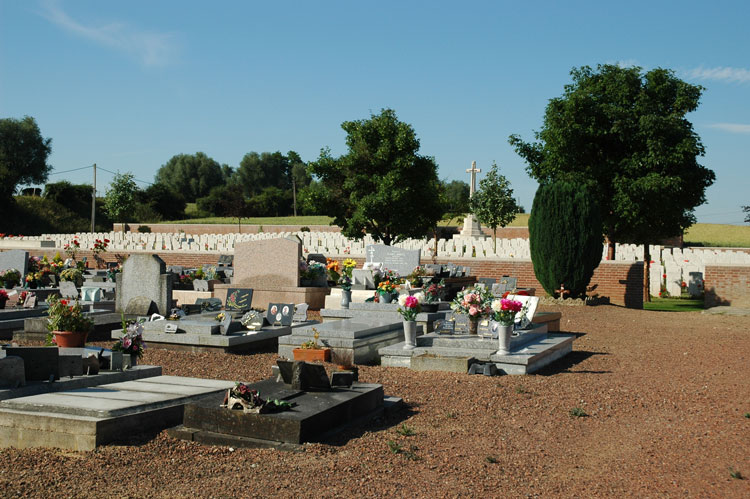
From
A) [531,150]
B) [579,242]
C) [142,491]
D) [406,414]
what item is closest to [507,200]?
[531,150]

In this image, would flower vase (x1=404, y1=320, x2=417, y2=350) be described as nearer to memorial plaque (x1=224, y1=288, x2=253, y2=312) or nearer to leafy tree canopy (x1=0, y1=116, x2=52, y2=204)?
memorial plaque (x1=224, y1=288, x2=253, y2=312)

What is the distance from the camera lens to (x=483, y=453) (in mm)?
5422

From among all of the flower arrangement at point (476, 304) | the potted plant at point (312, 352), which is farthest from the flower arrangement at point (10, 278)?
the flower arrangement at point (476, 304)

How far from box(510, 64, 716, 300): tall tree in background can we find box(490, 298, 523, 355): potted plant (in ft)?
49.7

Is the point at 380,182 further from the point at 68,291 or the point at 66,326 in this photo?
the point at 66,326

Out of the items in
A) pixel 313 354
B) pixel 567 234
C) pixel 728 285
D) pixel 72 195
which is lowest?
pixel 313 354

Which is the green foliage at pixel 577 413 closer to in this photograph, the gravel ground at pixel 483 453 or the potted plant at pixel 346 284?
the gravel ground at pixel 483 453

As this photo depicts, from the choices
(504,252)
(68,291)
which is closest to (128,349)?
(68,291)

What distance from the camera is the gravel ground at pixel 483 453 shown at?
463cm

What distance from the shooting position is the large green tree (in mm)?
27562

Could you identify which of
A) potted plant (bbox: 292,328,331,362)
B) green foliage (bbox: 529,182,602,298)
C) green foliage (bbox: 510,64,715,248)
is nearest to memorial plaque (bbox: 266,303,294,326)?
potted plant (bbox: 292,328,331,362)

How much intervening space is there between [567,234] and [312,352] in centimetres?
1069

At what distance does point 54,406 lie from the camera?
5484 millimetres

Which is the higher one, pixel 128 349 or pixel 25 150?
pixel 25 150
